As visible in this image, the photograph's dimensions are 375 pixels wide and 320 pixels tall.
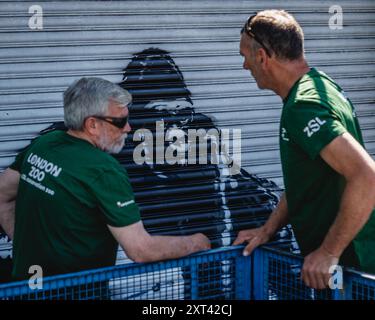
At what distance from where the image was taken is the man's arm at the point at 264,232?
3104mm

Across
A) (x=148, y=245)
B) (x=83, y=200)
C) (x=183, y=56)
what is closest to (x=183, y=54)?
(x=183, y=56)

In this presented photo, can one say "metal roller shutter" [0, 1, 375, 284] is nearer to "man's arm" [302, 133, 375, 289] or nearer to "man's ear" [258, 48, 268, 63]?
"man's ear" [258, 48, 268, 63]

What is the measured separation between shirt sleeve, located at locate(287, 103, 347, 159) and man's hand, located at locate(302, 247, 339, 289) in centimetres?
43

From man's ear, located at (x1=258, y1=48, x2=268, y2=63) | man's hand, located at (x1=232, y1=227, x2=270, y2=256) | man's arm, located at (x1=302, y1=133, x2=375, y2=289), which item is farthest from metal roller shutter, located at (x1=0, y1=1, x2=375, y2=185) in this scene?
man's arm, located at (x1=302, y1=133, x2=375, y2=289)

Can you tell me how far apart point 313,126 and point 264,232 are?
0.75 metres

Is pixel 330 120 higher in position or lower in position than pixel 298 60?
lower

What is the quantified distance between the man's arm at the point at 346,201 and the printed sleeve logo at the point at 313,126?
0.09 metres

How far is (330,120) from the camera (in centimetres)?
266

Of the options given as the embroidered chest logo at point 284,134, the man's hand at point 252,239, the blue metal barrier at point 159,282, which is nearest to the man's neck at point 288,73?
the embroidered chest logo at point 284,134

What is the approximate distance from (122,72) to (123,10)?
49 centimetres

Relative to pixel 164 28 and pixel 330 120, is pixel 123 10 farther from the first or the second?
pixel 330 120

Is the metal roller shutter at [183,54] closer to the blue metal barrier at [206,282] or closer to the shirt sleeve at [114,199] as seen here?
the shirt sleeve at [114,199]
